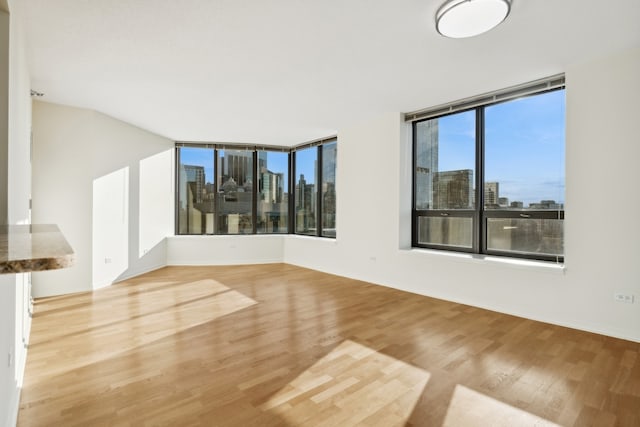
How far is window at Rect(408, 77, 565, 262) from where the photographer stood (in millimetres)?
3758

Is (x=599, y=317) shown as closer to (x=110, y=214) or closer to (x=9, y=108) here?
(x=9, y=108)

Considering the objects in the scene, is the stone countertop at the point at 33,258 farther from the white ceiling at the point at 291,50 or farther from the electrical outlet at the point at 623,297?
the electrical outlet at the point at 623,297

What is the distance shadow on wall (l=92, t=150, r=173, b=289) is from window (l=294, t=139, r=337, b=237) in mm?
2813

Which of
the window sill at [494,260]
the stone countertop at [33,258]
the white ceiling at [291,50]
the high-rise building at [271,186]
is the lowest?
the window sill at [494,260]

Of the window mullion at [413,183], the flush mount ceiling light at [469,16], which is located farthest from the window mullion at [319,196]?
the flush mount ceiling light at [469,16]

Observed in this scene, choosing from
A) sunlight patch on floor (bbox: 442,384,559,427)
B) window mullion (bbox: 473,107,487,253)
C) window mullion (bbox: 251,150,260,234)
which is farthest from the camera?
window mullion (bbox: 251,150,260,234)

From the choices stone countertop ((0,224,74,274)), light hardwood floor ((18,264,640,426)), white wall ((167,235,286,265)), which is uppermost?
stone countertop ((0,224,74,274))

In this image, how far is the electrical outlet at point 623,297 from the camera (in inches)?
120

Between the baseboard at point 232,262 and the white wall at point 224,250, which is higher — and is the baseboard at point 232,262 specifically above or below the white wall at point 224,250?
below

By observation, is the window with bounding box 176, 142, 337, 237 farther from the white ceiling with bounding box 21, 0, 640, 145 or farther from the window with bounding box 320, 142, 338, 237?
the white ceiling with bounding box 21, 0, 640, 145

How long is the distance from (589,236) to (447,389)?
235 centimetres

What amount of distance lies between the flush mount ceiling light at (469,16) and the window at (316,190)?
13.6 ft

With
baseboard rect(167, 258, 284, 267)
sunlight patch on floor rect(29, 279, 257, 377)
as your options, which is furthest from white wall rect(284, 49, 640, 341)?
baseboard rect(167, 258, 284, 267)

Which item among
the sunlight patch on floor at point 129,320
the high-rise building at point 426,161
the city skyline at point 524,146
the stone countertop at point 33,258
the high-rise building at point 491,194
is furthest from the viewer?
the high-rise building at point 426,161
